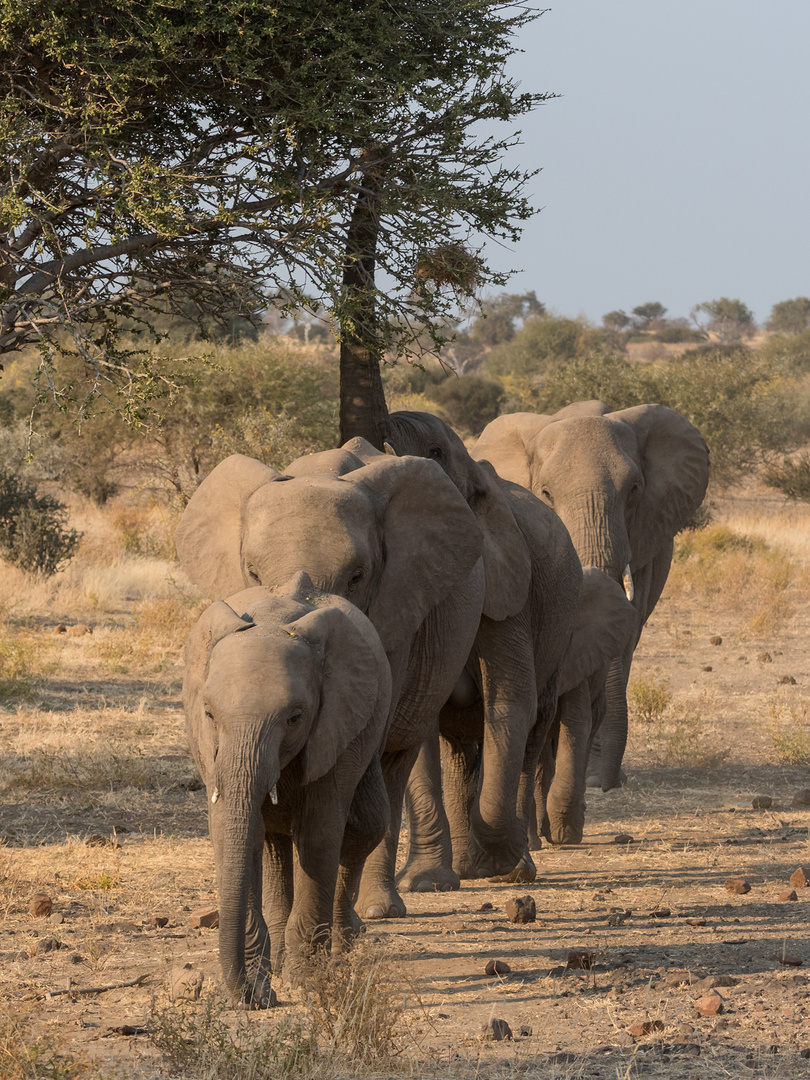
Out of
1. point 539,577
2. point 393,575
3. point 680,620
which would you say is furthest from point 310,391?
point 393,575

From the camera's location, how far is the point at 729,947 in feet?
17.6

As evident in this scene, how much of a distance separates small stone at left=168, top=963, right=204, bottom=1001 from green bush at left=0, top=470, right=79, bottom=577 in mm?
11457

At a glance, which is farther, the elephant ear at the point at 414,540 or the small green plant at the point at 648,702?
the small green plant at the point at 648,702

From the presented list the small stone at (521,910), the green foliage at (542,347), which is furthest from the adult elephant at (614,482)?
the green foliage at (542,347)

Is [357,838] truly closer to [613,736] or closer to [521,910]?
[521,910]

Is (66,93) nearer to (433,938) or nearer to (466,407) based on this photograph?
(433,938)

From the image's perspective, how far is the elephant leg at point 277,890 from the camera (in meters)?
4.60

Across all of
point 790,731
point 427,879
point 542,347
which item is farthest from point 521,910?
point 542,347

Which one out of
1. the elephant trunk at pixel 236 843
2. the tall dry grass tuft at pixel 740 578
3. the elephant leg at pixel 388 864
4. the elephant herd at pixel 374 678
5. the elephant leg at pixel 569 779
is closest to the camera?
the elephant trunk at pixel 236 843

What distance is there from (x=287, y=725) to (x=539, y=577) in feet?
9.34

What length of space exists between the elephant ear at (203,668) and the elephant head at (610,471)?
14.2 ft

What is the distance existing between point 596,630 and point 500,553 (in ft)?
5.14

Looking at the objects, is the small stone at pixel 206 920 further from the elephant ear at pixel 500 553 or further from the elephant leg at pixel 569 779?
the elephant leg at pixel 569 779

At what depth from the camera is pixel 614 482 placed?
348 inches
